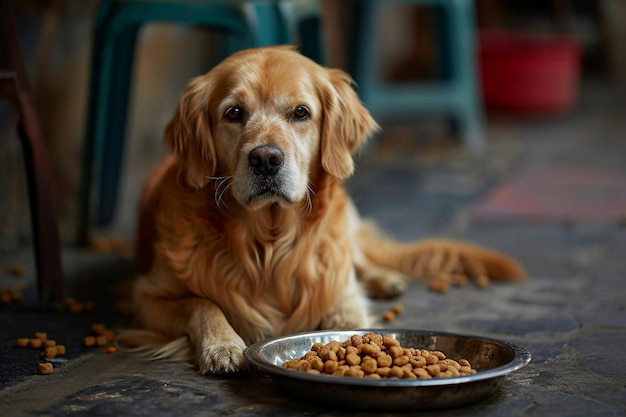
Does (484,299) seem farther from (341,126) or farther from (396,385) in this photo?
(396,385)

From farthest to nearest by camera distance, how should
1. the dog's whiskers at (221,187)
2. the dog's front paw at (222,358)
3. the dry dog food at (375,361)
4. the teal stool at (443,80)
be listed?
the teal stool at (443,80), the dog's whiskers at (221,187), the dog's front paw at (222,358), the dry dog food at (375,361)

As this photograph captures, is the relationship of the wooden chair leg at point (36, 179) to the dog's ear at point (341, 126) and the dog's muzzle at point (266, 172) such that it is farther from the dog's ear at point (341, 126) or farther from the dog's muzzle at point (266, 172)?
the dog's ear at point (341, 126)

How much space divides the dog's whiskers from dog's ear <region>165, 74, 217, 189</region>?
0.03 meters

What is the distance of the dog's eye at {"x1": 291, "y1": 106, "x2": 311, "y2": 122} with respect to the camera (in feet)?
9.18

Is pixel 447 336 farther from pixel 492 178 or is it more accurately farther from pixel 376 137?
pixel 376 137

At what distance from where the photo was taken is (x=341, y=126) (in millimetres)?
2932

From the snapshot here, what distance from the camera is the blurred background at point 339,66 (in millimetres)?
4461

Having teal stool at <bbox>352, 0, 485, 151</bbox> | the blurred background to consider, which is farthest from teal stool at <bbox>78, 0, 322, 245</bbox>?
teal stool at <bbox>352, 0, 485, 151</bbox>

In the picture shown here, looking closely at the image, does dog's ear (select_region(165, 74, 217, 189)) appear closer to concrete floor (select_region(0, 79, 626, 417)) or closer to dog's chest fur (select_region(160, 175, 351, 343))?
dog's chest fur (select_region(160, 175, 351, 343))

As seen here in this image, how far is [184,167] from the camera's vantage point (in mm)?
2896

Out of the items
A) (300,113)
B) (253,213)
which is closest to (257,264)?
(253,213)

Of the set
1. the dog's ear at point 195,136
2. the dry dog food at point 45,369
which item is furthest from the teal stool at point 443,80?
the dry dog food at point 45,369

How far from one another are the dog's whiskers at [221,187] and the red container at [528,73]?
565 centimetres

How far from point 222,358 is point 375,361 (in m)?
0.47
